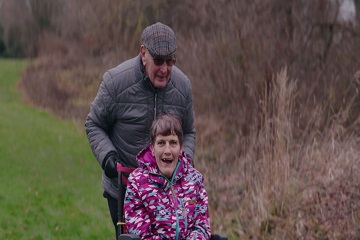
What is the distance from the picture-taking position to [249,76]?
11938mm

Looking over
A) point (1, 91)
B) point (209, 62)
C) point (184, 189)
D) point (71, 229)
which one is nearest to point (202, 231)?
point (184, 189)

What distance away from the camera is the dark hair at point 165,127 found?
4488 millimetres

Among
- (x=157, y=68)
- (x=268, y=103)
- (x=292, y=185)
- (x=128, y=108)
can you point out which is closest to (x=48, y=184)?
(x=268, y=103)

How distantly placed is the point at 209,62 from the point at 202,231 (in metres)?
8.62

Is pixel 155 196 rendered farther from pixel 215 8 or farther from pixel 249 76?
pixel 215 8

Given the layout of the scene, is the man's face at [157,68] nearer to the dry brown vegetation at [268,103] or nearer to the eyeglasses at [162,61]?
the eyeglasses at [162,61]

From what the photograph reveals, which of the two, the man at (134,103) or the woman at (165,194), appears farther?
the man at (134,103)

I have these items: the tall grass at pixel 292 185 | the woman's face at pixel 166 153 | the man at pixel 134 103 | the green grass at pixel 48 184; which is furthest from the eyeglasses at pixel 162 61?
the green grass at pixel 48 184

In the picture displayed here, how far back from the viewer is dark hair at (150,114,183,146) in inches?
177

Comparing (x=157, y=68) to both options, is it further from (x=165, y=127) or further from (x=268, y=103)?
(x=268, y=103)

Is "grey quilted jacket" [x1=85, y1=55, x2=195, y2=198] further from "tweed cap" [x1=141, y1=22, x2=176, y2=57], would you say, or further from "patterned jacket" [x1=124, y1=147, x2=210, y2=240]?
"patterned jacket" [x1=124, y1=147, x2=210, y2=240]

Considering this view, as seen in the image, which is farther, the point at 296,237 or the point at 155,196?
the point at 296,237

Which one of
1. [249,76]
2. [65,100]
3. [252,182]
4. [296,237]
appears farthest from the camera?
[65,100]

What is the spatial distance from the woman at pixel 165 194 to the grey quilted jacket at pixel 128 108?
37 cm
